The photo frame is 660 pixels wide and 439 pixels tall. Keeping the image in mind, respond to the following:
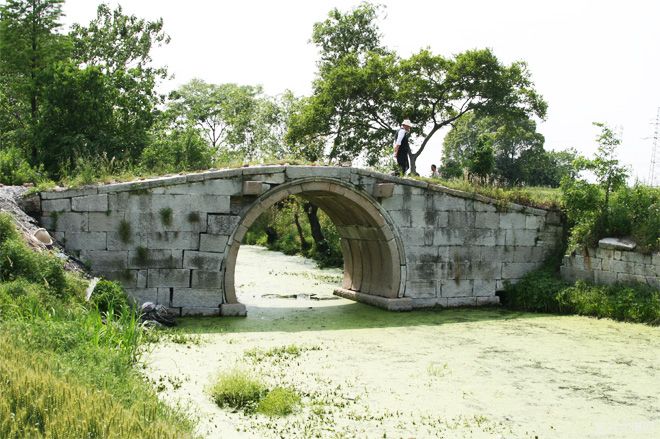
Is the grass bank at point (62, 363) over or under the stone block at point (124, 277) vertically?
→ under

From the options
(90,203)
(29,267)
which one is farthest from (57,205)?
(29,267)

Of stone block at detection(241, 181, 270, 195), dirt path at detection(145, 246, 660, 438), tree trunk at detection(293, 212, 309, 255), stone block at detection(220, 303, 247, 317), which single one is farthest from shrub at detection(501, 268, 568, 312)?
tree trunk at detection(293, 212, 309, 255)

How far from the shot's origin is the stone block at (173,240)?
1124 cm

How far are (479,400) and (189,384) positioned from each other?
9.58 feet

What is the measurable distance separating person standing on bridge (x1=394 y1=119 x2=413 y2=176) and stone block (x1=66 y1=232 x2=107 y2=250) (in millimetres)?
5675

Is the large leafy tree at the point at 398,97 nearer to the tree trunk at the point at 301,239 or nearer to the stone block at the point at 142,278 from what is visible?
the tree trunk at the point at 301,239

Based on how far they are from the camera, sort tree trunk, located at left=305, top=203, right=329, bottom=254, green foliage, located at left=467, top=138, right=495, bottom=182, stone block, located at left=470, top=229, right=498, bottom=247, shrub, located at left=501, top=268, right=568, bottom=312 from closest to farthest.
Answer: shrub, located at left=501, top=268, right=568, bottom=312 < stone block, located at left=470, top=229, right=498, bottom=247 < green foliage, located at left=467, top=138, right=495, bottom=182 < tree trunk, located at left=305, top=203, right=329, bottom=254

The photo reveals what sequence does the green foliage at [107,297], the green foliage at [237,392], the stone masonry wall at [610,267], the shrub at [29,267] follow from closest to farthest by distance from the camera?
the green foliage at [237,392], the shrub at [29,267], the green foliage at [107,297], the stone masonry wall at [610,267]

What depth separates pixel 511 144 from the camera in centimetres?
3941

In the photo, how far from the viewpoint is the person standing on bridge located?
13461mm

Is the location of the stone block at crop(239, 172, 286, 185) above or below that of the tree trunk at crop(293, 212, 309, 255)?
above

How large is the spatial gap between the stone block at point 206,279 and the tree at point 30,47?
816cm

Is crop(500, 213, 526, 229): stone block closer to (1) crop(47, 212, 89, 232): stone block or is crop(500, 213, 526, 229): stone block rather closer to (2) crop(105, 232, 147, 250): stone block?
(2) crop(105, 232, 147, 250): stone block

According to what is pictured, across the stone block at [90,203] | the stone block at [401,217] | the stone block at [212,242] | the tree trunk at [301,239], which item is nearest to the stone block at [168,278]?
the stone block at [212,242]
